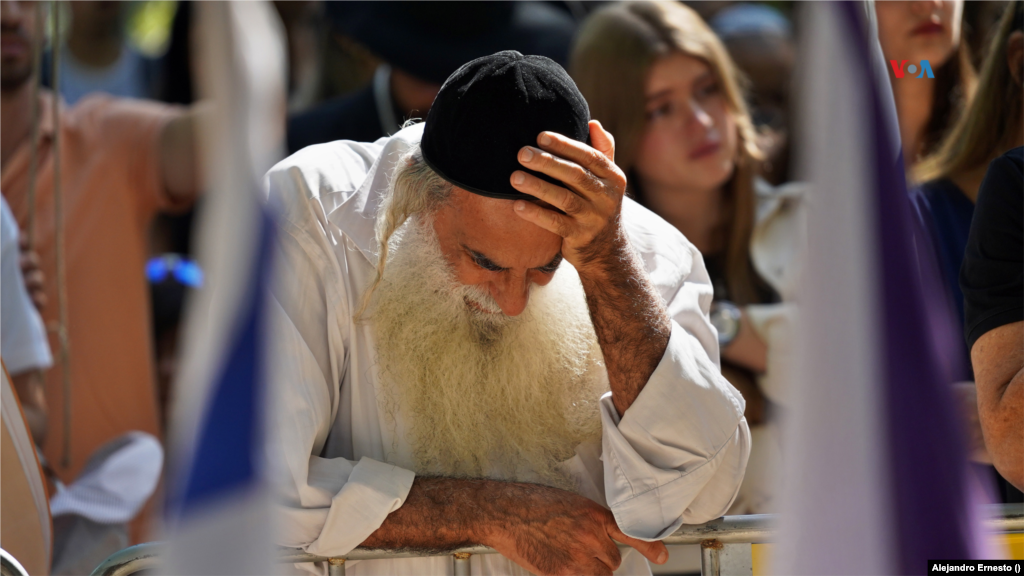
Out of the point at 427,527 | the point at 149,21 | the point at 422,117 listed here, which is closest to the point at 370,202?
the point at 427,527

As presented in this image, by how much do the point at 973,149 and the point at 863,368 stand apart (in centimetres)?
223

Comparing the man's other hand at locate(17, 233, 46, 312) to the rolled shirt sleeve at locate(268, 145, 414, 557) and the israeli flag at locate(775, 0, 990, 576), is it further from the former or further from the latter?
the israeli flag at locate(775, 0, 990, 576)

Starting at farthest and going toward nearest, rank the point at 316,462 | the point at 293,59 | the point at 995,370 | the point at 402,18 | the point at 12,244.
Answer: the point at 293,59
the point at 402,18
the point at 12,244
the point at 316,462
the point at 995,370

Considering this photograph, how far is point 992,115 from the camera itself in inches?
112

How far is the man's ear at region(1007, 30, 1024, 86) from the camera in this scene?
8.92 ft

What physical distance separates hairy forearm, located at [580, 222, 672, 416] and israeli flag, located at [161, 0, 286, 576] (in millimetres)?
1259

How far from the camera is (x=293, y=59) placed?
5.77 metres

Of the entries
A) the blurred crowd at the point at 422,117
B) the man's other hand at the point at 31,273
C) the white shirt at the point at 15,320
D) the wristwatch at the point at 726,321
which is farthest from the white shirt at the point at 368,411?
the man's other hand at the point at 31,273

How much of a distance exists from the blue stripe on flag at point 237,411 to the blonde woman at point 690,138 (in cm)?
281

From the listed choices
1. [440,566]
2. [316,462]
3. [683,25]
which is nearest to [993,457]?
[440,566]

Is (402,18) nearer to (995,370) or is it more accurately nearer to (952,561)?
(995,370)

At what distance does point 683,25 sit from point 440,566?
237 centimetres

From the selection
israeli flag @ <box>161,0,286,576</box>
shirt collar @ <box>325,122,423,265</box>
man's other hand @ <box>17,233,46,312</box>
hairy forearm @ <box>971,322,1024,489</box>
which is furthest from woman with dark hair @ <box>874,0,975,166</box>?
man's other hand @ <box>17,233,46,312</box>

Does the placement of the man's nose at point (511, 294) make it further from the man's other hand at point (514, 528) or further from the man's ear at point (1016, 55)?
the man's ear at point (1016, 55)
